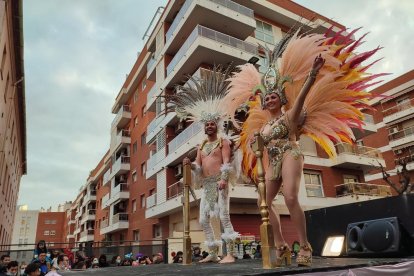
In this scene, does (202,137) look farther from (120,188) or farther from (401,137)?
(401,137)

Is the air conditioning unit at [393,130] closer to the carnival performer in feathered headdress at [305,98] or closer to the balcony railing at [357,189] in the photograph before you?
the balcony railing at [357,189]

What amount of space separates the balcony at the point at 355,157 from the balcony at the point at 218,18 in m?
9.26

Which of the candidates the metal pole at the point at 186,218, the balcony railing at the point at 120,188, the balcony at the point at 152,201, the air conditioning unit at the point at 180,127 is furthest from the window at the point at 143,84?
the metal pole at the point at 186,218

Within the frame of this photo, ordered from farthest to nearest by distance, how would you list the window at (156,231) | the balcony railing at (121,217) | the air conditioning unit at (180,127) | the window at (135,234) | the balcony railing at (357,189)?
1. the balcony railing at (121,217)
2. the window at (135,234)
3. the window at (156,231)
4. the air conditioning unit at (180,127)
5. the balcony railing at (357,189)

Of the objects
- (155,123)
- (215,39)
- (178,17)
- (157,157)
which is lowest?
(157,157)

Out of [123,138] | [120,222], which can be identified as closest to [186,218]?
[120,222]

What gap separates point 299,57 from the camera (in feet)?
15.0

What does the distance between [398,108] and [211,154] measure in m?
28.0

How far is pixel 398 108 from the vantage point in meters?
28.8

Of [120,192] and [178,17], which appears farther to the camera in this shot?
[120,192]

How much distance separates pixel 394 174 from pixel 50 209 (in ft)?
254

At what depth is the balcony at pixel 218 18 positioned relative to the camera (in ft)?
65.4

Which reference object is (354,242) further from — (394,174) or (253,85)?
(394,174)

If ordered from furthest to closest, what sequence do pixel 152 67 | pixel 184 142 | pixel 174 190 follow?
pixel 152 67, pixel 174 190, pixel 184 142
